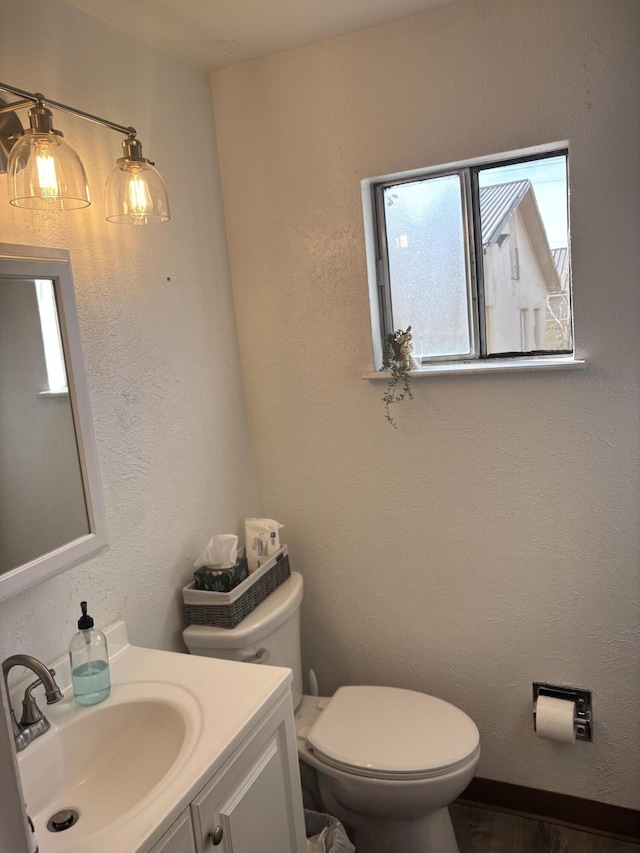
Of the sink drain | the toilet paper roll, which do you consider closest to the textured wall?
the sink drain

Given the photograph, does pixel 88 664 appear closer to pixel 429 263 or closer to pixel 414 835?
pixel 414 835

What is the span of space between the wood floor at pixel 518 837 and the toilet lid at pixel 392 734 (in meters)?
0.44

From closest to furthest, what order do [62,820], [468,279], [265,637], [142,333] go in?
1. [62,820]
2. [142,333]
3. [265,637]
4. [468,279]

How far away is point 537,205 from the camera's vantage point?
1867 millimetres

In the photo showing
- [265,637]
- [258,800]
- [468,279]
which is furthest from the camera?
[468,279]

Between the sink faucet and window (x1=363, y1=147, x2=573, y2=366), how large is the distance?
128cm

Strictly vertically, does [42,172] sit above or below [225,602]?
above

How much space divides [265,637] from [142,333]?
2.87ft

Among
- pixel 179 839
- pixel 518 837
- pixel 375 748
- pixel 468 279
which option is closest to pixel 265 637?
pixel 375 748

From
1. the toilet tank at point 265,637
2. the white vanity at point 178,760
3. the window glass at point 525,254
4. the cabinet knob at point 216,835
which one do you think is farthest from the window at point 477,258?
the cabinet knob at point 216,835

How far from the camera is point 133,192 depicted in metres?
1.44

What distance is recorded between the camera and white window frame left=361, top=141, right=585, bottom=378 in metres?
1.83

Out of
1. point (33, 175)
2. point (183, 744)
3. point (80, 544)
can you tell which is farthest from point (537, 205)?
point (183, 744)

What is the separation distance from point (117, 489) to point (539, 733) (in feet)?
4.38
